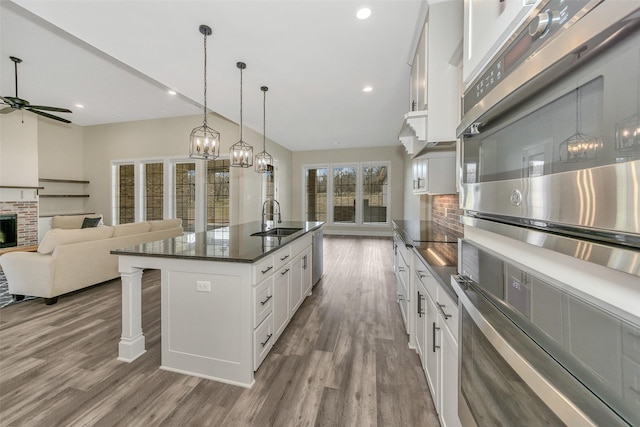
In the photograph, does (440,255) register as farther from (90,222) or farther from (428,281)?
(90,222)

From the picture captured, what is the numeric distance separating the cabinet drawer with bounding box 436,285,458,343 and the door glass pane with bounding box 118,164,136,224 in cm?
828

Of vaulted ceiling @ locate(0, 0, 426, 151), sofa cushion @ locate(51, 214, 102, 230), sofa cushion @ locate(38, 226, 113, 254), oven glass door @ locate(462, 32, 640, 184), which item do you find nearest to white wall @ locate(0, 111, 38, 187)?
vaulted ceiling @ locate(0, 0, 426, 151)

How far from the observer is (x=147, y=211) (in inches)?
281

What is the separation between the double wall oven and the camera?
318mm

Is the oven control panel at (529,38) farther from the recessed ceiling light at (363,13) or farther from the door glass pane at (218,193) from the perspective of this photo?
the door glass pane at (218,193)

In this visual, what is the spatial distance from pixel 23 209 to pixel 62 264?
446 cm

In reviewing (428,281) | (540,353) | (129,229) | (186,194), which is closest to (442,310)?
(428,281)

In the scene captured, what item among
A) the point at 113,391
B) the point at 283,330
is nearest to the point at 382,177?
the point at 283,330

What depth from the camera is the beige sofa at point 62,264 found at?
300 cm

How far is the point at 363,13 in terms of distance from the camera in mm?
2363

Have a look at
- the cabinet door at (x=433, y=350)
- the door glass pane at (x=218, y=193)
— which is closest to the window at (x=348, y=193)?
the door glass pane at (x=218, y=193)

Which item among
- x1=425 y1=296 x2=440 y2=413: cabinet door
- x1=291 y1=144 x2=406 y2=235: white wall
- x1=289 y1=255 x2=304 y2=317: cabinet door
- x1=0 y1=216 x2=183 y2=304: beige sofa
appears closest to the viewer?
x1=425 y1=296 x2=440 y2=413: cabinet door

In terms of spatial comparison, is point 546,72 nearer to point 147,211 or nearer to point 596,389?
point 596,389

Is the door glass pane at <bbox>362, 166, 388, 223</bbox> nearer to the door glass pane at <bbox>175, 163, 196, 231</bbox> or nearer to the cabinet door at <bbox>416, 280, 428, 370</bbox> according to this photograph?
the door glass pane at <bbox>175, 163, 196, 231</bbox>
